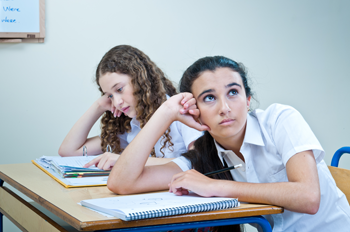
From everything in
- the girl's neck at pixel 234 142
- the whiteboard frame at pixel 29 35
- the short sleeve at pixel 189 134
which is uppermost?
the whiteboard frame at pixel 29 35

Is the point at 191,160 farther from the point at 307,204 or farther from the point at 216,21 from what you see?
the point at 216,21

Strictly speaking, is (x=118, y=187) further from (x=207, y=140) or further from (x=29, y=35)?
(x=29, y=35)

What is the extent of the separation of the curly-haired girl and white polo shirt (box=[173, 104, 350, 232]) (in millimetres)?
430

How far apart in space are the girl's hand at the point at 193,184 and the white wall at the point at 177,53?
1.62 metres

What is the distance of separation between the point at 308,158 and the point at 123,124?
1120 mm

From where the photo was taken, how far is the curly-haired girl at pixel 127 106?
62.1 inches

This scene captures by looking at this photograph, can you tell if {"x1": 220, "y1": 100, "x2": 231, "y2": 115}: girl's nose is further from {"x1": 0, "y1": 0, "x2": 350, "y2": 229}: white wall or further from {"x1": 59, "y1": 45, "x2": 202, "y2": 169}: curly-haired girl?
{"x1": 0, "y1": 0, "x2": 350, "y2": 229}: white wall

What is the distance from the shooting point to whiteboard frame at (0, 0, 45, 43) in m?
2.19

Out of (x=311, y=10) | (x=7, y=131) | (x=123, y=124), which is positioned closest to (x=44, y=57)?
(x=7, y=131)

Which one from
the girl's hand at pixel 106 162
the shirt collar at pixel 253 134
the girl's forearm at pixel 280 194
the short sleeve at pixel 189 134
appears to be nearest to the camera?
the girl's forearm at pixel 280 194

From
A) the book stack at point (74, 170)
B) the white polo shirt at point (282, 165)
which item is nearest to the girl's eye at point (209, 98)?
the white polo shirt at point (282, 165)

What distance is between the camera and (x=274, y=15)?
290cm

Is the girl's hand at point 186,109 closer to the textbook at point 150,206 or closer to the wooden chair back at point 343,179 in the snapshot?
the textbook at point 150,206

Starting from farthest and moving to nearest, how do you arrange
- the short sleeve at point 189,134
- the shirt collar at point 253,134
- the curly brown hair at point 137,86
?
the curly brown hair at point 137,86, the short sleeve at point 189,134, the shirt collar at point 253,134
